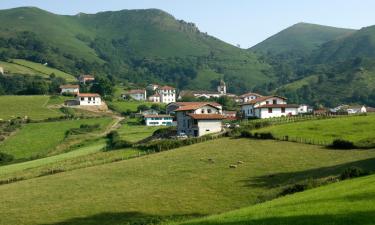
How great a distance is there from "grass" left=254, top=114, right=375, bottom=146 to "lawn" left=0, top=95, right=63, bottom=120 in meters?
65.7

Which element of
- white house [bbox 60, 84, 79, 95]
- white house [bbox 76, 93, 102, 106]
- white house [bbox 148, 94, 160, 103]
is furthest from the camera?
white house [bbox 148, 94, 160, 103]

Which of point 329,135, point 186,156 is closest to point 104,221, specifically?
point 186,156

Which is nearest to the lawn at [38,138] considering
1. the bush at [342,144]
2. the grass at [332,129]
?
the grass at [332,129]

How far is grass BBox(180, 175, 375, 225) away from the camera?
61.7ft

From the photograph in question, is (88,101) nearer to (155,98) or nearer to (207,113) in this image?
(155,98)

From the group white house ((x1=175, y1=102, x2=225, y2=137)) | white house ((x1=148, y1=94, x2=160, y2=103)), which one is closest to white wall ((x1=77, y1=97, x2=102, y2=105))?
white house ((x1=148, y1=94, x2=160, y2=103))

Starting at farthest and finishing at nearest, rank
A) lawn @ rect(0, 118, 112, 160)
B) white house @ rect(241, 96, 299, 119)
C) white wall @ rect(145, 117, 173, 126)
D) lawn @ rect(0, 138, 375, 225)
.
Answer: white wall @ rect(145, 117, 173, 126) → white house @ rect(241, 96, 299, 119) → lawn @ rect(0, 118, 112, 160) → lawn @ rect(0, 138, 375, 225)

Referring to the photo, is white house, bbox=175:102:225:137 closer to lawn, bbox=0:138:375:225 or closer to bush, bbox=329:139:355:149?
lawn, bbox=0:138:375:225

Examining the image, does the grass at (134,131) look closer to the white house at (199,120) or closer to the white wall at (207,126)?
the white house at (199,120)

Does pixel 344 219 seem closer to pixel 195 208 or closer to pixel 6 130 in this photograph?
A: pixel 195 208

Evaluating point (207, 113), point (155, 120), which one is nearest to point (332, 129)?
point (207, 113)

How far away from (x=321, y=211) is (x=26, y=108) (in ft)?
372

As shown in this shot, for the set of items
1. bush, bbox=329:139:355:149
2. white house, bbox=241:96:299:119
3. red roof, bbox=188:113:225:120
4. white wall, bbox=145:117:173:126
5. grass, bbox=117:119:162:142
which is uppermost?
white house, bbox=241:96:299:119

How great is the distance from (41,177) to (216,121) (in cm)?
3369
